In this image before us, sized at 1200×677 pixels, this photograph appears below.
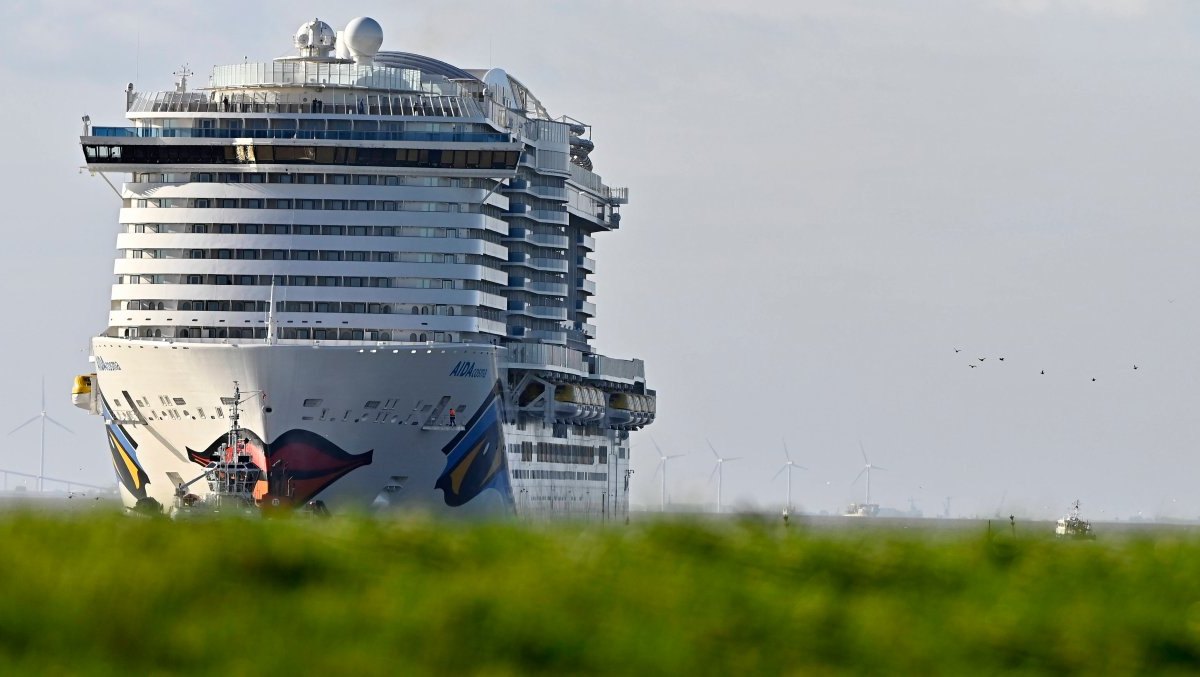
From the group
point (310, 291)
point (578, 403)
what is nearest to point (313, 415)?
point (310, 291)

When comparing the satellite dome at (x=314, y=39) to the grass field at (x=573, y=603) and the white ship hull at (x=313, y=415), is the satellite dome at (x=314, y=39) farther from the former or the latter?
the grass field at (x=573, y=603)

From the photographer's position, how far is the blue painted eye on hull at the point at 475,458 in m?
81.6

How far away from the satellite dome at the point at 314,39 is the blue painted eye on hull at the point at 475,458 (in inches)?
Result: 683

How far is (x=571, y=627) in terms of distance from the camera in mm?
15633

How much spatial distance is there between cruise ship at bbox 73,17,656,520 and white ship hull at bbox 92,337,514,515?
0.08 m

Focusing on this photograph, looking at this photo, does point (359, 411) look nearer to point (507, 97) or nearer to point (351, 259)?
point (351, 259)

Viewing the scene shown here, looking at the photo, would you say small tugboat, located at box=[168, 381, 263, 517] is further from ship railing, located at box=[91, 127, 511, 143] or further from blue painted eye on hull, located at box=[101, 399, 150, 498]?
ship railing, located at box=[91, 127, 511, 143]

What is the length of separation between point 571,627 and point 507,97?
287 feet

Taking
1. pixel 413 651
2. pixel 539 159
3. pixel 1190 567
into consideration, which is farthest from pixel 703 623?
pixel 539 159

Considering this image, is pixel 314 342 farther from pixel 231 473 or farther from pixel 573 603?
pixel 573 603

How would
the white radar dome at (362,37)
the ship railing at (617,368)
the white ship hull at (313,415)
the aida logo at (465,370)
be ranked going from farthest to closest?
1. the ship railing at (617,368)
2. the white radar dome at (362,37)
3. the aida logo at (465,370)
4. the white ship hull at (313,415)

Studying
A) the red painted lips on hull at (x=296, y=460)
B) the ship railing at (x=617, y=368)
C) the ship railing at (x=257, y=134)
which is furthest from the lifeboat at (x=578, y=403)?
the red painted lips on hull at (x=296, y=460)

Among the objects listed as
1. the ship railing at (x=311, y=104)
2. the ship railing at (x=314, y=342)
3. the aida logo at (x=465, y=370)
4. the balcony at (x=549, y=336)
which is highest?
the ship railing at (x=311, y=104)

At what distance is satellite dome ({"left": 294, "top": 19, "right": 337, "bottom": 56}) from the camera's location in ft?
296
